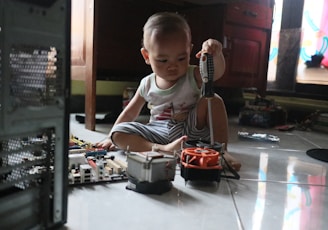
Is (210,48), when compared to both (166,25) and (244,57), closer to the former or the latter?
(166,25)

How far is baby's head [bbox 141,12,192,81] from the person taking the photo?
0.82 metres

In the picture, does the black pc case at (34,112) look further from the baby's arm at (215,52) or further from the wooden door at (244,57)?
the wooden door at (244,57)

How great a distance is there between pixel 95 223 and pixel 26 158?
0.43 ft

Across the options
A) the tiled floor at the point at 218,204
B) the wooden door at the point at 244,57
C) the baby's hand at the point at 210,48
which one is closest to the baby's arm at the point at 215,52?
the baby's hand at the point at 210,48

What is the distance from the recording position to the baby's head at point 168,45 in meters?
0.82

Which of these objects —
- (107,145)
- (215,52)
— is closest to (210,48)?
(215,52)

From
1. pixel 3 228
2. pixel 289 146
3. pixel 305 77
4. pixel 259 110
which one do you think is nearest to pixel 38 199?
pixel 3 228

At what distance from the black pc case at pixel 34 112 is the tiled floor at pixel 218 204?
0.08 meters

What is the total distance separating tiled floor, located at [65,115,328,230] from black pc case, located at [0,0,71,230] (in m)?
0.08

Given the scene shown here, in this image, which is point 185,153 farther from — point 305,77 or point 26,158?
point 305,77

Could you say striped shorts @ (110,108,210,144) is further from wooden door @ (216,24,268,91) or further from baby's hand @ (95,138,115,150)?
wooden door @ (216,24,268,91)

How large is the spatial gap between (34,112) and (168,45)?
1.72 feet

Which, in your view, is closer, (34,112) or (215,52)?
(34,112)

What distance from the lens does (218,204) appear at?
1.76ft
